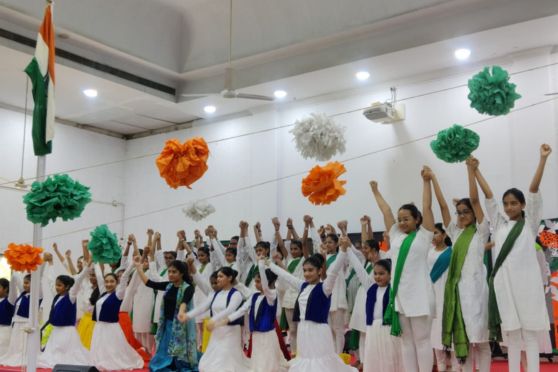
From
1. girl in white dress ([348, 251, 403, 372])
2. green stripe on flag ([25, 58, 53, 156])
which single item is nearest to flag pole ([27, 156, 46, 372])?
green stripe on flag ([25, 58, 53, 156])

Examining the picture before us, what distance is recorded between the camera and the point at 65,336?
747 centimetres

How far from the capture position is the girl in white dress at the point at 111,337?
24.9 ft

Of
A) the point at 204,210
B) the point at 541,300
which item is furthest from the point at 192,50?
the point at 541,300

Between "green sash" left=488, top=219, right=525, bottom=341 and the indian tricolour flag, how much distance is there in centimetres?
373

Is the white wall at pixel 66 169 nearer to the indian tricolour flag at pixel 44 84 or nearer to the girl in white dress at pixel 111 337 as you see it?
the girl in white dress at pixel 111 337

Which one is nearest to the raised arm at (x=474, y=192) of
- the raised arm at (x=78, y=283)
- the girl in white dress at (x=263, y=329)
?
the girl in white dress at (x=263, y=329)

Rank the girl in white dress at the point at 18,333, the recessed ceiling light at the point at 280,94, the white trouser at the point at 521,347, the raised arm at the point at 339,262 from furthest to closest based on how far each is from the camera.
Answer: the recessed ceiling light at the point at 280,94 < the girl in white dress at the point at 18,333 < the raised arm at the point at 339,262 < the white trouser at the point at 521,347

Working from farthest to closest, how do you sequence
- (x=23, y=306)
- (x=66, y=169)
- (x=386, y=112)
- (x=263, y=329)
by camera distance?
(x=66, y=169), (x=386, y=112), (x=23, y=306), (x=263, y=329)

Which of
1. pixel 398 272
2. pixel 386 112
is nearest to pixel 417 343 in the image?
pixel 398 272

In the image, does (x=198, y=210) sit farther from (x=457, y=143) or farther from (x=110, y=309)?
(x=457, y=143)

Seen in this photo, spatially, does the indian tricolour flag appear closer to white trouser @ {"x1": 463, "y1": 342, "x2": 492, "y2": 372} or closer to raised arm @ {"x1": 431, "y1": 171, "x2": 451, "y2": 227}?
raised arm @ {"x1": 431, "y1": 171, "x2": 451, "y2": 227}

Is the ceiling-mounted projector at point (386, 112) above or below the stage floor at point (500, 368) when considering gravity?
above

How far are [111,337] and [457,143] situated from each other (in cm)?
478

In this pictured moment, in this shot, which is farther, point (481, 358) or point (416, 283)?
point (481, 358)
